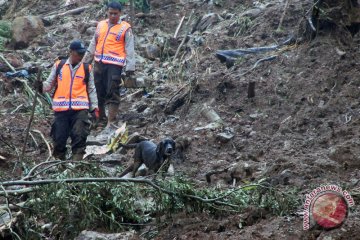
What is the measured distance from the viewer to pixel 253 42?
11.3 meters

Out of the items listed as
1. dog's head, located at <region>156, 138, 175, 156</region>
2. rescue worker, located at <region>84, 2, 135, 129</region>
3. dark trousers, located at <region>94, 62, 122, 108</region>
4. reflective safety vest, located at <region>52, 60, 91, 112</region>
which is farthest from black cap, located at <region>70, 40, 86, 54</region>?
dark trousers, located at <region>94, 62, 122, 108</region>

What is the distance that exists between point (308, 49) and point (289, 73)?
45 centimetres

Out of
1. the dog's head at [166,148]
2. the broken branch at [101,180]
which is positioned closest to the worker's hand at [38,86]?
the dog's head at [166,148]

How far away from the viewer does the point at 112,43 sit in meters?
9.70

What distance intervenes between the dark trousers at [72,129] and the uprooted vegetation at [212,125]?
1.13ft

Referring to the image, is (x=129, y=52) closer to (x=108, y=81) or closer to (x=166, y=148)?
(x=108, y=81)

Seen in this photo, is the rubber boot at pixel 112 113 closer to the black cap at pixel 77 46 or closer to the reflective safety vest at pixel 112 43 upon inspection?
the reflective safety vest at pixel 112 43

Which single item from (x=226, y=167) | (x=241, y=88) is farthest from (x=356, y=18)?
(x=226, y=167)

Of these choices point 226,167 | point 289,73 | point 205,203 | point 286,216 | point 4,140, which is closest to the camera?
point 286,216

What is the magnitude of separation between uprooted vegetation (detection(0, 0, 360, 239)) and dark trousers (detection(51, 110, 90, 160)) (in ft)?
1.13

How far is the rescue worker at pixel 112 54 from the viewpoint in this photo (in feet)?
31.7

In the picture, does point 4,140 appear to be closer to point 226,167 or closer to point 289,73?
point 226,167

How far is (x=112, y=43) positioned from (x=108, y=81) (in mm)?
523

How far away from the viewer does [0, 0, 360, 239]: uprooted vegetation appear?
217 inches
